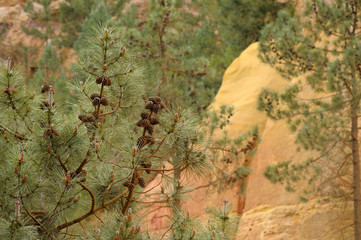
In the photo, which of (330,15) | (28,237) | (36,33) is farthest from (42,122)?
(36,33)

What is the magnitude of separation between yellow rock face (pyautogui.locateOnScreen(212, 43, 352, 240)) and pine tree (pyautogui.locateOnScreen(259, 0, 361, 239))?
0.50 meters

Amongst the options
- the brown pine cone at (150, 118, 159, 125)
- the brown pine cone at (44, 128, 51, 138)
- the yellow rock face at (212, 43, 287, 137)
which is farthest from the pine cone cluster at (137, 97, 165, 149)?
the yellow rock face at (212, 43, 287, 137)

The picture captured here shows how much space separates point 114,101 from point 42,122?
85 centimetres

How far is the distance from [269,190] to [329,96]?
252 cm

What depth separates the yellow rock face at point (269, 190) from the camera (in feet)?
25.6

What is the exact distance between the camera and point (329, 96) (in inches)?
274

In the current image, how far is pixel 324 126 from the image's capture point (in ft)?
22.6

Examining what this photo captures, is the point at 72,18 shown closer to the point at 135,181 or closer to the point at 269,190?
the point at 269,190

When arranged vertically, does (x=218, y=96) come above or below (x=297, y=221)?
above

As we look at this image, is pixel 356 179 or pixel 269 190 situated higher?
pixel 269 190

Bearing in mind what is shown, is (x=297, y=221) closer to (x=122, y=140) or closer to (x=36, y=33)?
(x=122, y=140)

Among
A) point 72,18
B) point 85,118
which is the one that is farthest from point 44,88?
point 72,18

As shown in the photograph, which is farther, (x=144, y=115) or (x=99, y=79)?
(x=99, y=79)

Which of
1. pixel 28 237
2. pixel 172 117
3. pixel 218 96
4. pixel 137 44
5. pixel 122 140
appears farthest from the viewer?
pixel 218 96
